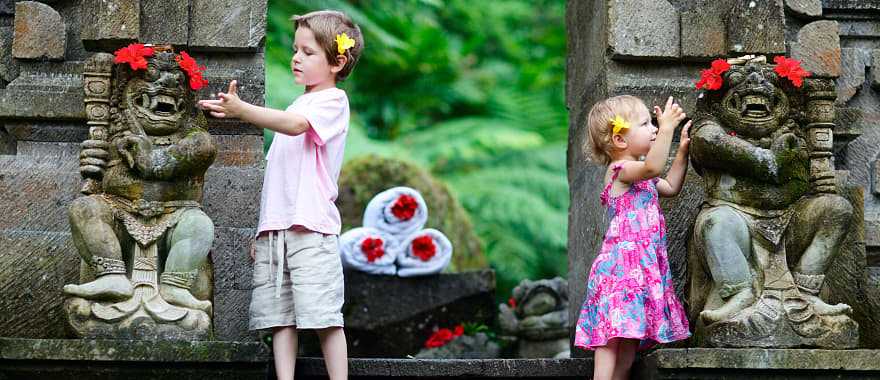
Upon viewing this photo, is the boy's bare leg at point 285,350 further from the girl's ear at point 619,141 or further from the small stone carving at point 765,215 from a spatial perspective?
the small stone carving at point 765,215

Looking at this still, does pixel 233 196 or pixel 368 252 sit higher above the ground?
pixel 233 196

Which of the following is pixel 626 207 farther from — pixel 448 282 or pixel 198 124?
pixel 448 282

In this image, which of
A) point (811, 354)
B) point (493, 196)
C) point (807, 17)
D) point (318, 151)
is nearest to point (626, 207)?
point (811, 354)

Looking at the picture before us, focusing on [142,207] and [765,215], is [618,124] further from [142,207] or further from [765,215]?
[142,207]

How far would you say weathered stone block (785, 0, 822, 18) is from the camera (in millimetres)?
5691

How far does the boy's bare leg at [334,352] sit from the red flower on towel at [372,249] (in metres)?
3.02

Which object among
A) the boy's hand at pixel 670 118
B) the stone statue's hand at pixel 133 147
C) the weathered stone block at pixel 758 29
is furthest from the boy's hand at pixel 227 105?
the weathered stone block at pixel 758 29

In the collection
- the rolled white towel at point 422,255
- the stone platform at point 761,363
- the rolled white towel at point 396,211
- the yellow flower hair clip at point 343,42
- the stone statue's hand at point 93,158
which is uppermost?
the yellow flower hair clip at point 343,42

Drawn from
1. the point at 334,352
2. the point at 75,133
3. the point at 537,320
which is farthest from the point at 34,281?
the point at 537,320

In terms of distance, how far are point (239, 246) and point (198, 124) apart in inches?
25.1

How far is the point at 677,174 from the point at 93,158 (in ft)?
7.34

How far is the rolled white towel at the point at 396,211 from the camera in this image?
7.61 meters

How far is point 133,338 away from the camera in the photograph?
4.35 meters

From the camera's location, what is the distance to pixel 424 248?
7613mm
